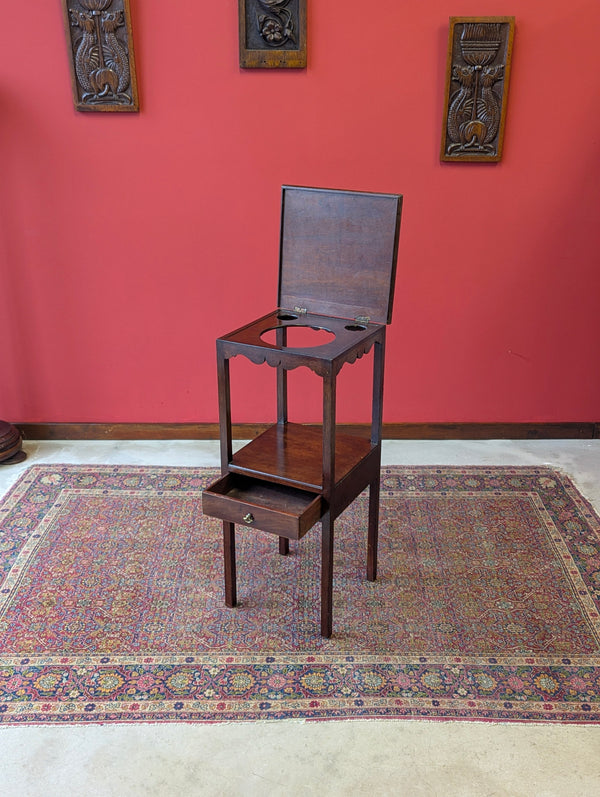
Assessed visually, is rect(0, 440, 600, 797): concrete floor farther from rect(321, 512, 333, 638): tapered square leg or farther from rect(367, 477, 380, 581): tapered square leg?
rect(367, 477, 380, 581): tapered square leg

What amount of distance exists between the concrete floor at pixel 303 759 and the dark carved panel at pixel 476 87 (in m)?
2.16

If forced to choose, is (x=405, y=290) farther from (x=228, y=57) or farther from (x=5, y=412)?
(x=5, y=412)

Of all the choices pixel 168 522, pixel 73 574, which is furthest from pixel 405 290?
pixel 73 574

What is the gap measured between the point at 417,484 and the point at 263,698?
4.22 feet

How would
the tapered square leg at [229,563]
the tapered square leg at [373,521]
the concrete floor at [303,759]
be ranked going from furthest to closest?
the tapered square leg at [373,521]
the tapered square leg at [229,563]
the concrete floor at [303,759]

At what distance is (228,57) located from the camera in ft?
10.0

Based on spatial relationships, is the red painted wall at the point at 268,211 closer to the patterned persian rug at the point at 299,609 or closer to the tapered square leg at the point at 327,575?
the patterned persian rug at the point at 299,609

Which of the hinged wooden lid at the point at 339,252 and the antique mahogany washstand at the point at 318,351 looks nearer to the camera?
the antique mahogany washstand at the point at 318,351

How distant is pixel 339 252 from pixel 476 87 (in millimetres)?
1185

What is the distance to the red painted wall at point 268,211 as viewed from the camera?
9.98 ft

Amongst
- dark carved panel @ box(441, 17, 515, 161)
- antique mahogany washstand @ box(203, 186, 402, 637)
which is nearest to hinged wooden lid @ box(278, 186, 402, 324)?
antique mahogany washstand @ box(203, 186, 402, 637)

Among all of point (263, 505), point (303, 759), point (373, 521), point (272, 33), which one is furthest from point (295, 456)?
point (272, 33)

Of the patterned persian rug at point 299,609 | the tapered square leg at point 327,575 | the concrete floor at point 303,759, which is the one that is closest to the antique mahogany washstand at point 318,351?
the tapered square leg at point 327,575

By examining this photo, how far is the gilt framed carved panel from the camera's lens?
2955mm
